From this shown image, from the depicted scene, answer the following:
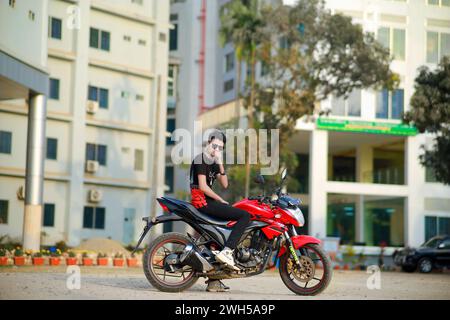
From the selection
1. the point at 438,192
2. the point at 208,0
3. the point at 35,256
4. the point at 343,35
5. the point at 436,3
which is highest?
the point at 208,0

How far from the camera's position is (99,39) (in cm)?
4391

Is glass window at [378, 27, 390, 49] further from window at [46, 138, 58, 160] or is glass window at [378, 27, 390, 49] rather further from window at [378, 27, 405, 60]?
window at [46, 138, 58, 160]

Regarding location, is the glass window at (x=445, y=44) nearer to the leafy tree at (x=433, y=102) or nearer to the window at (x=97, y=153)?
the leafy tree at (x=433, y=102)

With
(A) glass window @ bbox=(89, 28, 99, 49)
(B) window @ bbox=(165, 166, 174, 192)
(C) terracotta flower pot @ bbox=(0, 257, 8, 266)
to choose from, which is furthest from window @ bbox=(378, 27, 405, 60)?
(C) terracotta flower pot @ bbox=(0, 257, 8, 266)

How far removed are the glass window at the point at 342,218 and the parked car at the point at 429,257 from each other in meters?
11.9

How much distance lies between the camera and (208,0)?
64.0m

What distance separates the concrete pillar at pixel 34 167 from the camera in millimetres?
29047

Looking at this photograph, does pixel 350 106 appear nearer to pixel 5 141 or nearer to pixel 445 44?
pixel 445 44

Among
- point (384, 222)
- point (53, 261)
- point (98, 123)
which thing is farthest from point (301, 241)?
point (384, 222)

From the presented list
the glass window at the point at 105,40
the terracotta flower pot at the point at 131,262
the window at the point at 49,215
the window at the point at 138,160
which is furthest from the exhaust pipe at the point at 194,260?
the window at the point at 138,160
